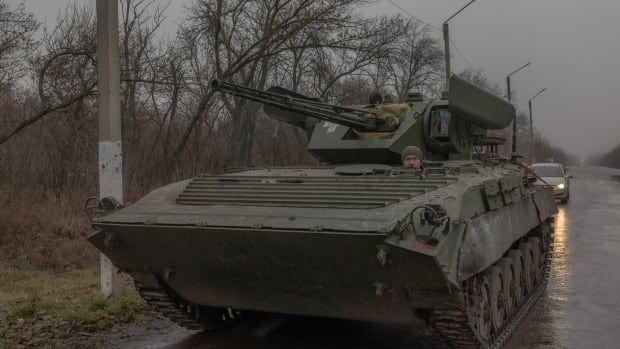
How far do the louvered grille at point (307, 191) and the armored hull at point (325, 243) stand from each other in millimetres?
11

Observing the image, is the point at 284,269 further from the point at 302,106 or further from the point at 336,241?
the point at 302,106

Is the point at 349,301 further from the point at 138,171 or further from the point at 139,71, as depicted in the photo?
the point at 139,71

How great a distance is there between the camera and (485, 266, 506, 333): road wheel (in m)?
5.75

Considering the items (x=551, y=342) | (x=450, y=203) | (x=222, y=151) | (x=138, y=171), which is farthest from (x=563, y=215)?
(x=450, y=203)

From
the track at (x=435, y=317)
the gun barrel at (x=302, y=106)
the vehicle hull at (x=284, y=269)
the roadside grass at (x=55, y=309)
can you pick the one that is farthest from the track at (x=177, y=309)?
the gun barrel at (x=302, y=106)

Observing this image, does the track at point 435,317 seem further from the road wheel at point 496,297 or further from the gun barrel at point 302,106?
the gun barrel at point 302,106

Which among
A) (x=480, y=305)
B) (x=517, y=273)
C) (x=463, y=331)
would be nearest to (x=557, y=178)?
(x=517, y=273)

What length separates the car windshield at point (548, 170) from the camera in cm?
2261

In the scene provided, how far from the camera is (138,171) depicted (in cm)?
1378

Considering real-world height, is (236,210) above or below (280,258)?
above

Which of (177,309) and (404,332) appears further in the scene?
(404,332)

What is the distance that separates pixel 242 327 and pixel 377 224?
8.92 ft

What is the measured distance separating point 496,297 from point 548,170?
60.9 feet

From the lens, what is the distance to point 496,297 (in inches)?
233
